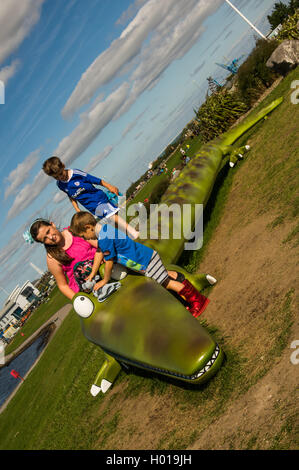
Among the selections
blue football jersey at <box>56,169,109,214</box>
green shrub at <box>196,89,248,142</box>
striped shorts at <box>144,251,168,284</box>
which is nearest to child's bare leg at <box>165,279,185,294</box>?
A: striped shorts at <box>144,251,168,284</box>

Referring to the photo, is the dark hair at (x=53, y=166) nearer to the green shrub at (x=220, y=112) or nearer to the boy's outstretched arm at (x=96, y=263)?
the boy's outstretched arm at (x=96, y=263)

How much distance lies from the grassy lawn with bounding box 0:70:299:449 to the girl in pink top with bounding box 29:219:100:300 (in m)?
2.23

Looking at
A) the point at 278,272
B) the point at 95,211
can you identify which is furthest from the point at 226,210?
the point at 278,272

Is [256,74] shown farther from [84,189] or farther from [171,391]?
[171,391]

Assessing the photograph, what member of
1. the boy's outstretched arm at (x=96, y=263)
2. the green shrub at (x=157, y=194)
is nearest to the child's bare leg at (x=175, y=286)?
the boy's outstretched arm at (x=96, y=263)

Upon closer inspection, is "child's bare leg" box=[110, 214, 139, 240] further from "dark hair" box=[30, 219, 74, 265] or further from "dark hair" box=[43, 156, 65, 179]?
"dark hair" box=[30, 219, 74, 265]

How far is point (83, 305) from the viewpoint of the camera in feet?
19.8

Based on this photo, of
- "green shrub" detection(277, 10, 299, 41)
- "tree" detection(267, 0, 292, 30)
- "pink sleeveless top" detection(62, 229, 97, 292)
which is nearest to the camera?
"pink sleeveless top" detection(62, 229, 97, 292)

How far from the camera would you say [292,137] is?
31.3 ft

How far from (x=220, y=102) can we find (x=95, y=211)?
1609 centimetres

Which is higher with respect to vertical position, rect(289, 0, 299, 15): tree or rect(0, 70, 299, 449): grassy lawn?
rect(289, 0, 299, 15): tree

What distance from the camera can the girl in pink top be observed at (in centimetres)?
595

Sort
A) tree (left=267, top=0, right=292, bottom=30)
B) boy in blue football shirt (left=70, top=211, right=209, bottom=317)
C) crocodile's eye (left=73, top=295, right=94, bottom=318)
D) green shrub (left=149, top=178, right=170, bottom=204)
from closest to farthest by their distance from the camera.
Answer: boy in blue football shirt (left=70, top=211, right=209, bottom=317) → crocodile's eye (left=73, top=295, right=94, bottom=318) → green shrub (left=149, top=178, right=170, bottom=204) → tree (left=267, top=0, right=292, bottom=30)
